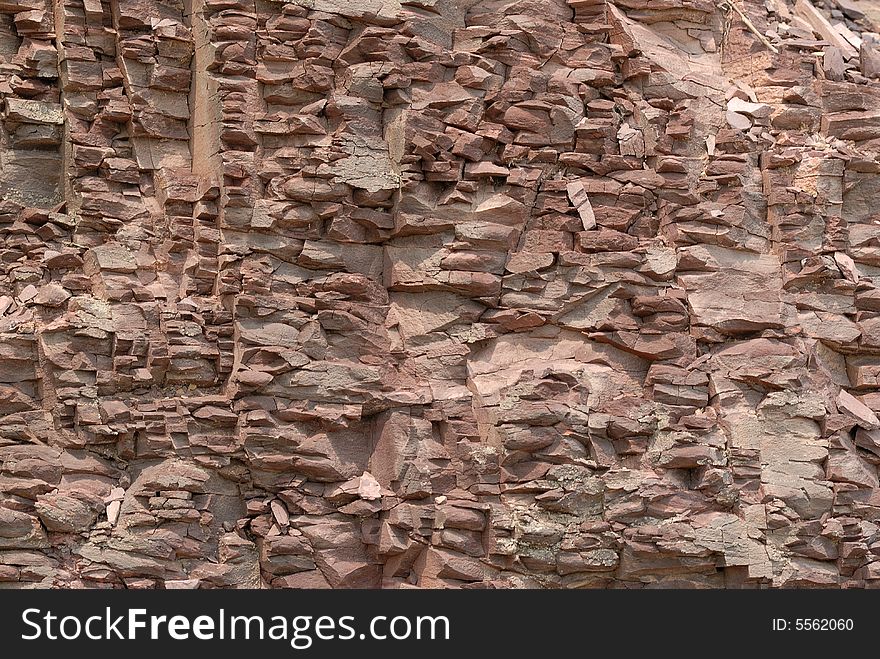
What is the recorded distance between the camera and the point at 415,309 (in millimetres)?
15258

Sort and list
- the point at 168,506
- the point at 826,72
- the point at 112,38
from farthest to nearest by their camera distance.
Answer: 1. the point at 826,72
2. the point at 112,38
3. the point at 168,506

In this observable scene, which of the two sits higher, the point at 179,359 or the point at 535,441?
the point at 179,359

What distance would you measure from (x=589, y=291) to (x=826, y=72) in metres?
3.90

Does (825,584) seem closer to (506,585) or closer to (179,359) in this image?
(506,585)

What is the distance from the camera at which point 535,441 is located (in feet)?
47.9

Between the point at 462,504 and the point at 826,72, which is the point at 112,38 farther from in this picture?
the point at 826,72

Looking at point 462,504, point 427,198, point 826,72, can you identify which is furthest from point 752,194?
point 462,504

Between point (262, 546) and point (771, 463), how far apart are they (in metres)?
5.02

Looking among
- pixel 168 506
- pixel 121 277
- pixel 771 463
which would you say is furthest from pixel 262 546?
pixel 771 463

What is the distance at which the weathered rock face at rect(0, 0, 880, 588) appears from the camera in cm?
1459

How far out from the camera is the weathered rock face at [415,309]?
14.6 meters

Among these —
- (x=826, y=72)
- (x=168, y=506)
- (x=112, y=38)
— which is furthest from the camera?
(x=826, y=72)

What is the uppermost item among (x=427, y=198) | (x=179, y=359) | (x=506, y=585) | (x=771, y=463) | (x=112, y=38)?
(x=112, y=38)

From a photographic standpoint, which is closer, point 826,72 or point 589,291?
point 589,291
